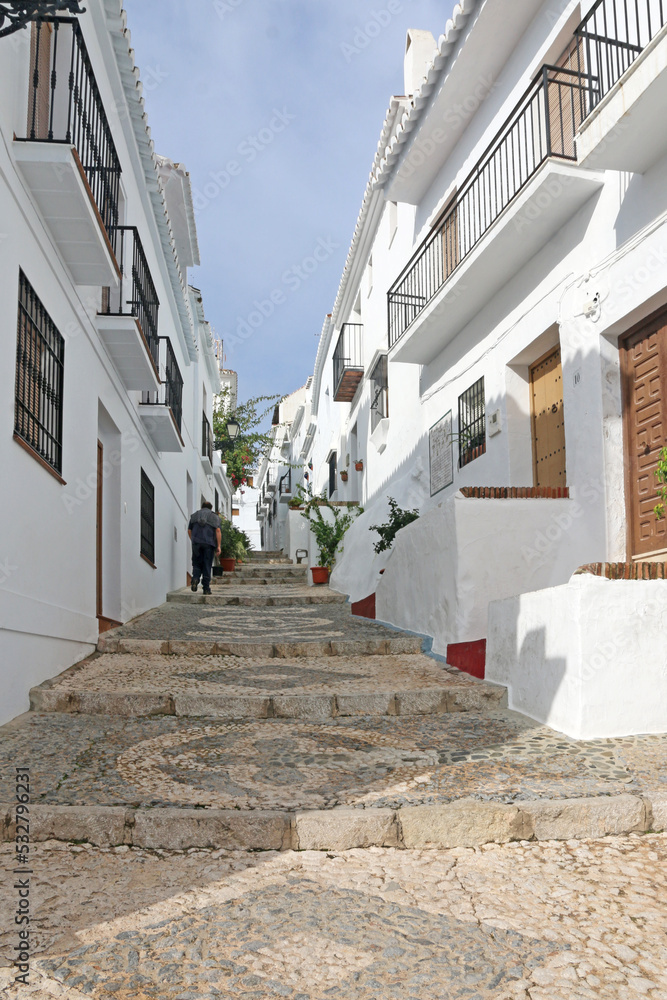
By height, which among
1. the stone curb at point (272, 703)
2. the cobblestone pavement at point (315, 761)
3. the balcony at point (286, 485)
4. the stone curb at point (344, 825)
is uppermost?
the balcony at point (286, 485)

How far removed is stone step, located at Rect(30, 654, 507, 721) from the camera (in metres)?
5.02

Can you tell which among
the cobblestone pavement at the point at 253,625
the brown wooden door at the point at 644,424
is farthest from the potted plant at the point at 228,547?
the brown wooden door at the point at 644,424

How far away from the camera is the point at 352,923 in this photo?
2.47 meters

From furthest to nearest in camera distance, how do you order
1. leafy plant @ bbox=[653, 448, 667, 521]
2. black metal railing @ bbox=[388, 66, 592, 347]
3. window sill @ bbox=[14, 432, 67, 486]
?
black metal railing @ bbox=[388, 66, 592, 347] < window sill @ bbox=[14, 432, 67, 486] < leafy plant @ bbox=[653, 448, 667, 521]

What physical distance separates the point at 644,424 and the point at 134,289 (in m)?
6.03

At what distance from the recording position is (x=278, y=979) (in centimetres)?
217

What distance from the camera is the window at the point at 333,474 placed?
70.2 ft

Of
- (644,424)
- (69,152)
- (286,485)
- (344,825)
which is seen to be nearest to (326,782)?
(344,825)

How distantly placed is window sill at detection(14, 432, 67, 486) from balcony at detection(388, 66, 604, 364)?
448 centimetres

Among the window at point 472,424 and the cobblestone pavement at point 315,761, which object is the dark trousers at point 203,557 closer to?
the window at point 472,424

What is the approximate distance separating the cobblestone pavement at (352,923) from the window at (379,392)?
37.7ft

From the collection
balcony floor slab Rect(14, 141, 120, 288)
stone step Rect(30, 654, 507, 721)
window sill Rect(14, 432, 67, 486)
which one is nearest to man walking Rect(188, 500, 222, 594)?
stone step Rect(30, 654, 507, 721)

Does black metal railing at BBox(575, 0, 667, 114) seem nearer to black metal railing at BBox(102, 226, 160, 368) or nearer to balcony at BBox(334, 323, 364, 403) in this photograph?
black metal railing at BBox(102, 226, 160, 368)

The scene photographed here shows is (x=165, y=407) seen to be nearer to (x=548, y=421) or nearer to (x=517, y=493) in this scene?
(x=548, y=421)
